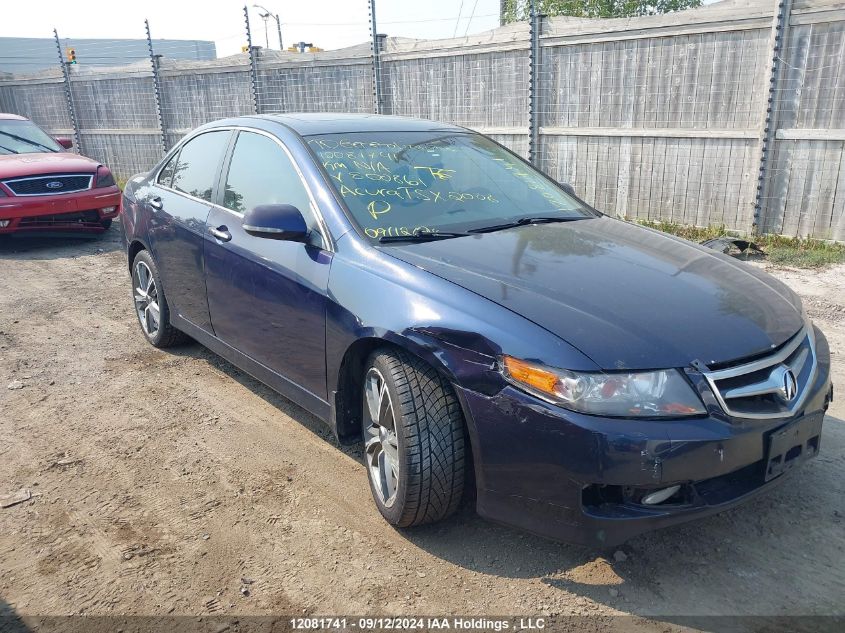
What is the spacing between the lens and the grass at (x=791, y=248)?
7102mm

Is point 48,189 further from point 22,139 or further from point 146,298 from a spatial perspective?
point 146,298

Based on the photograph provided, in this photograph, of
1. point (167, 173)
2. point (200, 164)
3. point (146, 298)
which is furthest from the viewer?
point (146, 298)

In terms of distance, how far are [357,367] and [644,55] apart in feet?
22.9

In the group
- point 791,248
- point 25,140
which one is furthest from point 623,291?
point 25,140

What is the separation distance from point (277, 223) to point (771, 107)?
21.4 ft

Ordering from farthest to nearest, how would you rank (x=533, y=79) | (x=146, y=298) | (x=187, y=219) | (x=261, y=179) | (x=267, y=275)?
(x=533, y=79), (x=146, y=298), (x=187, y=219), (x=261, y=179), (x=267, y=275)

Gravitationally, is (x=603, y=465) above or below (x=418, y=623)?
above

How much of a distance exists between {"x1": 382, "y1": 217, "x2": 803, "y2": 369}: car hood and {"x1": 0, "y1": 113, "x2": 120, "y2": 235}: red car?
292 inches

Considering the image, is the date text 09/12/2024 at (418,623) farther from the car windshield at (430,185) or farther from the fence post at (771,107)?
the fence post at (771,107)

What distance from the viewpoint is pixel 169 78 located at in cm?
1423

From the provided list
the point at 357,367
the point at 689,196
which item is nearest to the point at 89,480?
the point at 357,367

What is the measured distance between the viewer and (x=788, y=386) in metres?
2.59

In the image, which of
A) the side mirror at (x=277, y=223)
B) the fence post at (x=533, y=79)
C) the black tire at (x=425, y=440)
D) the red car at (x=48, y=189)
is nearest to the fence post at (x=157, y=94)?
the red car at (x=48, y=189)

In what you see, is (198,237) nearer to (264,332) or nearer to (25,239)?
(264,332)
